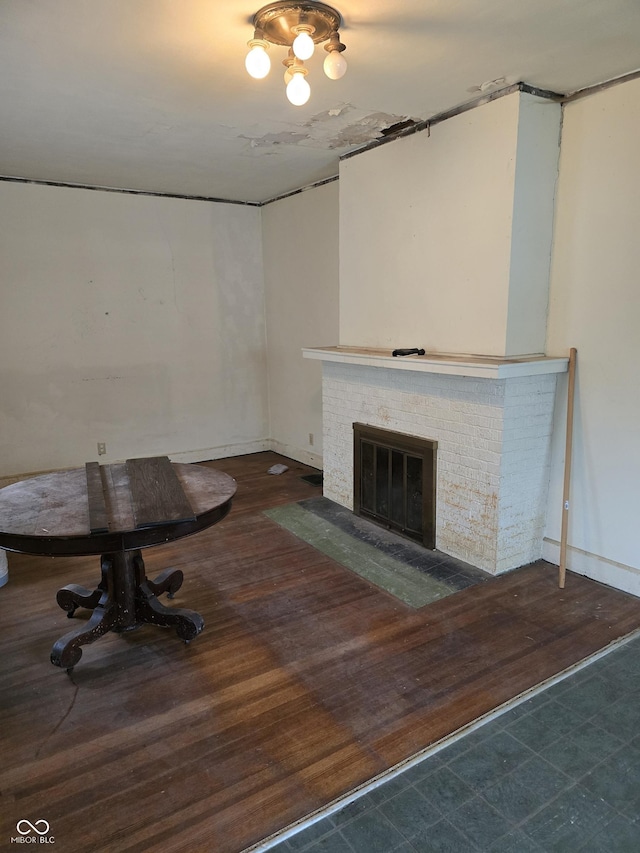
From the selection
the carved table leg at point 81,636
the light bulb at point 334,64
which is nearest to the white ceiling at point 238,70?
the light bulb at point 334,64

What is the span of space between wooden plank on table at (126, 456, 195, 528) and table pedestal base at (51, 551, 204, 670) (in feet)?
0.95

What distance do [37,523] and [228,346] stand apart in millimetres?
3788

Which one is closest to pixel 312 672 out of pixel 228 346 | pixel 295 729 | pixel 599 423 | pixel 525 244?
pixel 295 729

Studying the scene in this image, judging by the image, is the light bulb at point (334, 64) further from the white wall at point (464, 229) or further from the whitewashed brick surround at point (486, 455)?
the whitewashed brick surround at point (486, 455)

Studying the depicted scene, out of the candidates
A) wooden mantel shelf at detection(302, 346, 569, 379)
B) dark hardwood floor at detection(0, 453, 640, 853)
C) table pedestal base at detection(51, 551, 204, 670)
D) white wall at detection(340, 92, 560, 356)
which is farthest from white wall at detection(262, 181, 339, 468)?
table pedestal base at detection(51, 551, 204, 670)

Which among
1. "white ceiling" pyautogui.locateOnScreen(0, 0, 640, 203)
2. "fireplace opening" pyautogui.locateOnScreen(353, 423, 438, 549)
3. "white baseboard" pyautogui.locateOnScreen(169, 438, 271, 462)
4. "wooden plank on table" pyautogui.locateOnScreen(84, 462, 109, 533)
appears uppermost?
"white ceiling" pyautogui.locateOnScreen(0, 0, 640, 203)

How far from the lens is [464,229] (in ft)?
10.0

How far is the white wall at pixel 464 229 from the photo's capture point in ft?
9.25

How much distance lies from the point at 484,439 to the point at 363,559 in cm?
105

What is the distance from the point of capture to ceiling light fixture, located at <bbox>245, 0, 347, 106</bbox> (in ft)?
6.40

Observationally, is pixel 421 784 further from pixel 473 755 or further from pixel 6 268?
pixel 6 268

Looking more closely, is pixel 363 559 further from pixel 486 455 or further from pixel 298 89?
pixel 298 89

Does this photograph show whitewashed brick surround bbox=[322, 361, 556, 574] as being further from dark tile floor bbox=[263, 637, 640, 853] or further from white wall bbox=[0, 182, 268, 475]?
white wall bbox=[0, 182, 268, 475]

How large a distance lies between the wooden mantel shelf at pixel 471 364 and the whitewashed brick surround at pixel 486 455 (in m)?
0.11
